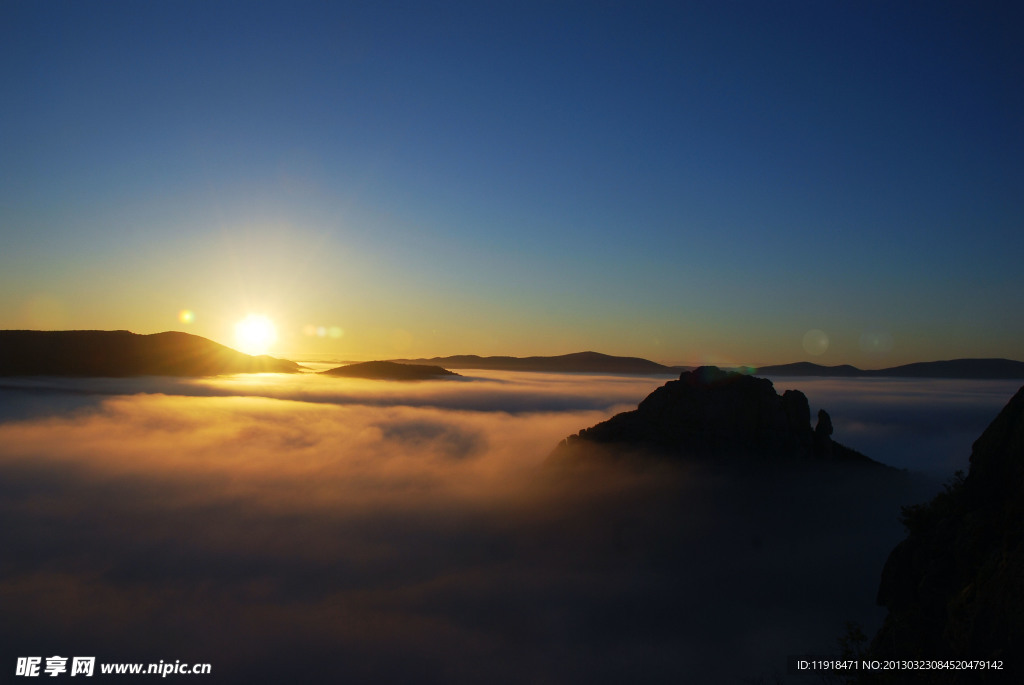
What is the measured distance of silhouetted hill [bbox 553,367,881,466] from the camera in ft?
264

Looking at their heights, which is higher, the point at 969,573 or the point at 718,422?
the point at 969,573

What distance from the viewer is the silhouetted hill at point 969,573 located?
14070mm

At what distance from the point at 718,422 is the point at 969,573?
67113 mm

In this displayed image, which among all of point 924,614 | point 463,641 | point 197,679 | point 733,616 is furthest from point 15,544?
point 924,614

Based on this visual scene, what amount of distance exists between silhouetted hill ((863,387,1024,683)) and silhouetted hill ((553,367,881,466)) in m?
A: 59.4

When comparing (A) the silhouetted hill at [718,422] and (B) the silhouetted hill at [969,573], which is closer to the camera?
(B) the silhouetted hill at [969,573]

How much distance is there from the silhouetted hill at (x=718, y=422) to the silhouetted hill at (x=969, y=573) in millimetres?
59447

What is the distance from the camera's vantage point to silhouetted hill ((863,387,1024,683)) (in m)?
14.1

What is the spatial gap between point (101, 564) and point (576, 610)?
8170cm

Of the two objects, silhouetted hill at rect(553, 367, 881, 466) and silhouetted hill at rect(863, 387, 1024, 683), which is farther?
silhouetted hill at rect(553, 367, 881, 466)

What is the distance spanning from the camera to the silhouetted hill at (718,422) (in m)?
80.4

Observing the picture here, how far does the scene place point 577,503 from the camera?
95500 mm

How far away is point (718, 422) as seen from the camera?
8250 centimetres

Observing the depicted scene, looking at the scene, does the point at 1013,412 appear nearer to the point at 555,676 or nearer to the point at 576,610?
the point at 555,676
